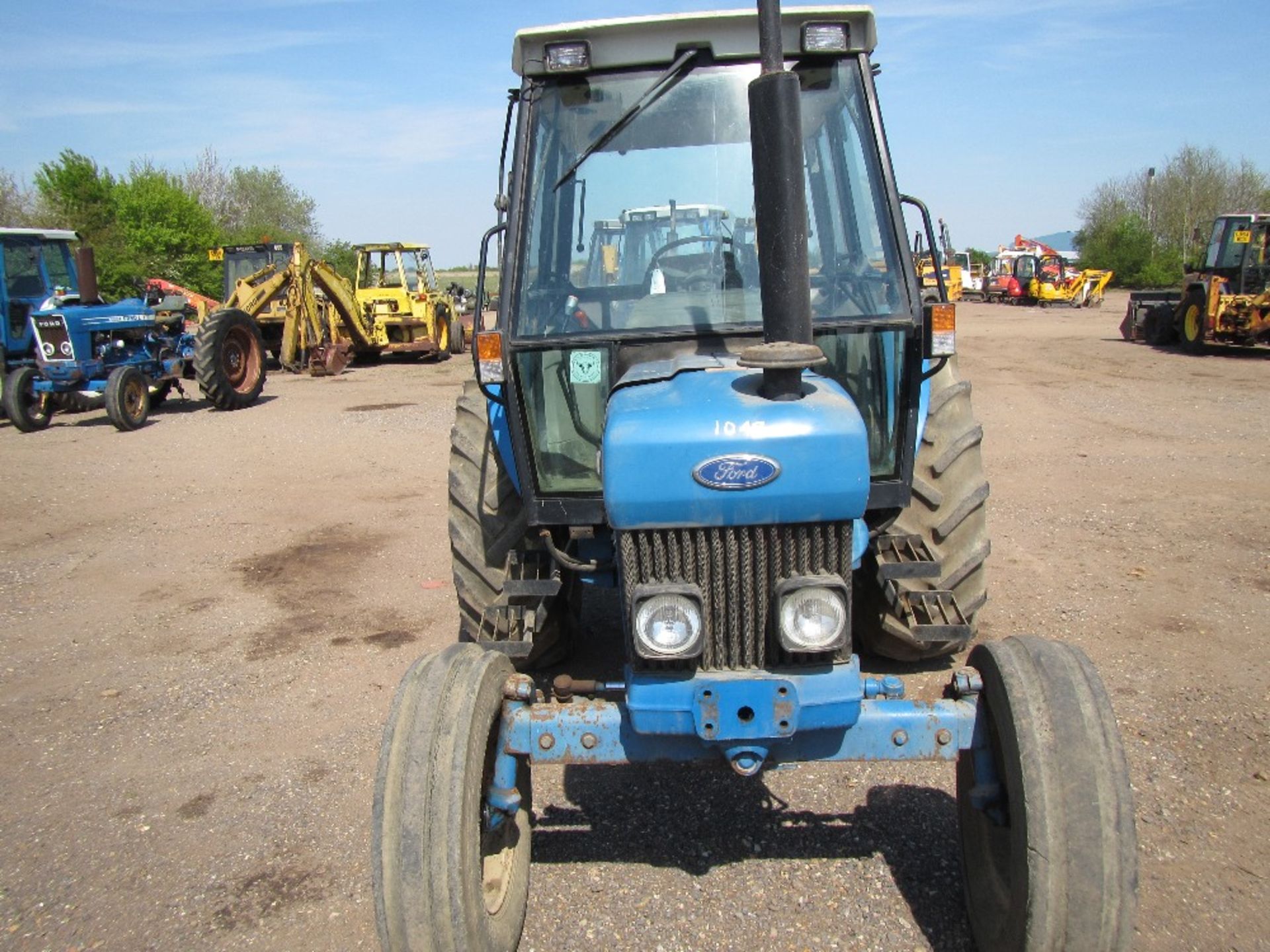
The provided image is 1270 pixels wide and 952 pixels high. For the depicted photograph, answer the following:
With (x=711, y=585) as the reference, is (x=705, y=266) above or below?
above

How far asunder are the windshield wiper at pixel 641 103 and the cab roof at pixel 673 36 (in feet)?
0.18

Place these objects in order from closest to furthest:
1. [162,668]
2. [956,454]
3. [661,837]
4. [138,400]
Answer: [661,837]
[956,454]
[162,668]
[138,400]

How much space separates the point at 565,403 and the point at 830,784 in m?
1.62

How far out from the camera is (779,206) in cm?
251

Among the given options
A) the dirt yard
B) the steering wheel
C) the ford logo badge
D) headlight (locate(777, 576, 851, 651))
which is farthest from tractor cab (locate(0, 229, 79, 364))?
headlight (locate(777, 576, 851, 651))

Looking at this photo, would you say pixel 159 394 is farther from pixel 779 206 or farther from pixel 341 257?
pixel 341 257

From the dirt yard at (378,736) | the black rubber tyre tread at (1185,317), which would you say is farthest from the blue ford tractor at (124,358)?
the black rubber tyre tread at (1185,317)

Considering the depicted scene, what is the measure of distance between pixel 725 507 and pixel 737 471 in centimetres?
10

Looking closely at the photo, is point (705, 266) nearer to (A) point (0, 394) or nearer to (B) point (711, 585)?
(B) point (711, 585)

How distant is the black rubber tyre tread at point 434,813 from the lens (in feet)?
7.25

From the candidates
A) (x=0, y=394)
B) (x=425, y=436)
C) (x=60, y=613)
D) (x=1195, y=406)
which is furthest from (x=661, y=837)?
(x=0, y=394)

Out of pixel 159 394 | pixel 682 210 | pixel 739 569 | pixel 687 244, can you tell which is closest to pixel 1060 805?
pixel 739 569

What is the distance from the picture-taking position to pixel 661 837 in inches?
125

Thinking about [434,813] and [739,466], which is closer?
[434,813]
